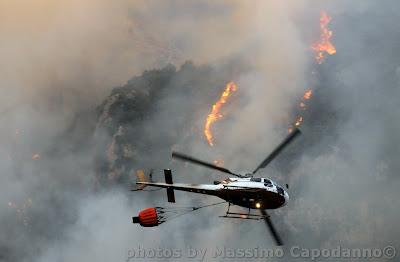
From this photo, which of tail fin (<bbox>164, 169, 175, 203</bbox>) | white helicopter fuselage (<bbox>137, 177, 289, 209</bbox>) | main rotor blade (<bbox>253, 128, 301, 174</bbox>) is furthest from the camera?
tail fin (<bbox>164, 169, 175, 203</bbox>)

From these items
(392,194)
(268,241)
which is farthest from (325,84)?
(268,241)

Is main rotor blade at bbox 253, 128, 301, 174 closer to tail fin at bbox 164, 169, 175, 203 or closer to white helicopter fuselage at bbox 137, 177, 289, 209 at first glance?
white helicopter fuselage at bbox 137, 177, 289, 209

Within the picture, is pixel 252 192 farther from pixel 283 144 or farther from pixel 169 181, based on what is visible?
pixel 169 181

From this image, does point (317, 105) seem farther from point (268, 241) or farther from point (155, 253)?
point (155, 253)

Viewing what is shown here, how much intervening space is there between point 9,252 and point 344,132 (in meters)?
97.8

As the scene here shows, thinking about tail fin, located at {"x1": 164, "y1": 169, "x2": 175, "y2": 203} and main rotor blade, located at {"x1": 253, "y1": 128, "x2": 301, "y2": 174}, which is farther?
tail fin, located at {"x1": 164, "y1": 169, "x2": 175, "y2": 203}

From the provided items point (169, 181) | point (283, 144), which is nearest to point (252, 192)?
point (283, 144)

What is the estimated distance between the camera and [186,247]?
139m

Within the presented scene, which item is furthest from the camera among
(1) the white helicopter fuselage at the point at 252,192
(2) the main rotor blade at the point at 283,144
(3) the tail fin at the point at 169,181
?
(3) the tail fin at the point at 169,181

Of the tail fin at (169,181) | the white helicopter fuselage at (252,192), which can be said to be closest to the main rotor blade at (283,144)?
the white helicopter fuselage at (252,192)

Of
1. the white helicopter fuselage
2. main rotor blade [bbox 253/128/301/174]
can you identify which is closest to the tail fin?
the white helicopter fuselage

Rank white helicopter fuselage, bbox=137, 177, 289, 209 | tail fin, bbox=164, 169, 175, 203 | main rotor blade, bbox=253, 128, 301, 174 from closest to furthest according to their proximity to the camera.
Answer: main rotor blade, bbox=253, 128, 301, 174, white helicopter fuselage, bbox=137, 177, 289, 209, tail fin, bbox=164, 169, 175, 203

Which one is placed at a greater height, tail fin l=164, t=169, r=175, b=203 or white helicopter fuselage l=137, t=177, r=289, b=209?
tail fin l=164, t=169, r=175, b=203

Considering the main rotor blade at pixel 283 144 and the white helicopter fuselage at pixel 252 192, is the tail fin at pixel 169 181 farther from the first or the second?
the main rotor blade at pixel 283 144
